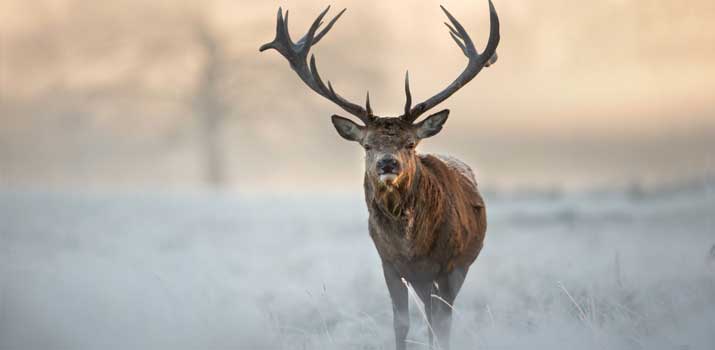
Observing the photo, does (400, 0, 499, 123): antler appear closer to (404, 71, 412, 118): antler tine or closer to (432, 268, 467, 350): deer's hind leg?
(404, 71, 412, 118): antler tine

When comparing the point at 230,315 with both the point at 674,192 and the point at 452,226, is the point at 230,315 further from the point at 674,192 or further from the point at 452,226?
the point at 674,192

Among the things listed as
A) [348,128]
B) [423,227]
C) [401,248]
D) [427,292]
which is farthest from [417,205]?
[348,128]

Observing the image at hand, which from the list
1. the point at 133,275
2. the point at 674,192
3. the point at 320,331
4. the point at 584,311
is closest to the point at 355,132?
the point at 320,331

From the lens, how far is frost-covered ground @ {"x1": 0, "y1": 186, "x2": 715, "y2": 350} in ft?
23.1

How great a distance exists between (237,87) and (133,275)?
1998 centimetres

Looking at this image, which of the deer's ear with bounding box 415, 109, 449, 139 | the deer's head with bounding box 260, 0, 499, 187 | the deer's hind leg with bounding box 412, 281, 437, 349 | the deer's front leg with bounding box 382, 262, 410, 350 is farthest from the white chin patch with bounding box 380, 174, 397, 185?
the deer's hind leg with bounding box 412, 281, 437, 349

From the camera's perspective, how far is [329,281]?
997cm

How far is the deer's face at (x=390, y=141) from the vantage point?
604 cm

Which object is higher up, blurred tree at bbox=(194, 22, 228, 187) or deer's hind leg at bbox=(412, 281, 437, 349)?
blurred tree at bbox=(194, 22, 228, 187)

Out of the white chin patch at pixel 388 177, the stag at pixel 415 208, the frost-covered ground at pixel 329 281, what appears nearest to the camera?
the white chin patch at pixel 388 177

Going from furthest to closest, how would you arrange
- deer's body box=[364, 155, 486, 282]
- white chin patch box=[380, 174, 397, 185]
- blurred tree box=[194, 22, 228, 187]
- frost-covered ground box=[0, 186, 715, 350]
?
1. blurred tree box=[194, 22, 228, 187]
2. frost-covered ground box=[0, 186, 715, 350]
3. deer's body box=[364, 155, 486, 282]
4. white chin patch box=[380, 174, 397, 185]

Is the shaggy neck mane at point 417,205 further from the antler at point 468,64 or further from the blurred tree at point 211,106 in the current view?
the blurred tree at point 211,106

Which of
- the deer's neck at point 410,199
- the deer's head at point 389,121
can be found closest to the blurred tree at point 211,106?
the deer's head at point 389,121

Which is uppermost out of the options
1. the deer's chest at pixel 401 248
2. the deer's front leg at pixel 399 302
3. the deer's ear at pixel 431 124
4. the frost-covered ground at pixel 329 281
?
the deer's ear at pixel 431 124
